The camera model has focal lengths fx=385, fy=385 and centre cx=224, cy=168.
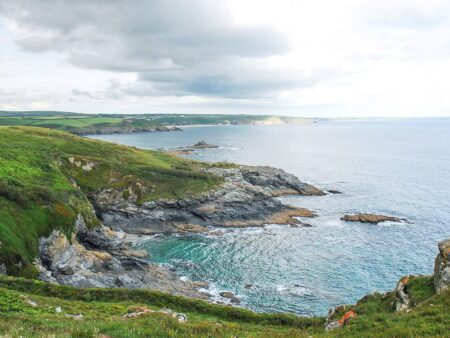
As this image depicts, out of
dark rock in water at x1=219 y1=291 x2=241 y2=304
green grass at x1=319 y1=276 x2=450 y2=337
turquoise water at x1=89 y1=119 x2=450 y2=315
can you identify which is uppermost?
green grass at x1=319 y1=276 x2=450 y2=337

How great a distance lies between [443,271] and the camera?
848 inches

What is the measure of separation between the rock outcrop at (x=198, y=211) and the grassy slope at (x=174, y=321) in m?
46.7

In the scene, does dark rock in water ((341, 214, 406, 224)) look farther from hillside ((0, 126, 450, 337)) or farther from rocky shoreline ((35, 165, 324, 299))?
hillside ((0, 126, 450, 337))

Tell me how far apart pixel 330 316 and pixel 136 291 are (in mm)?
19687

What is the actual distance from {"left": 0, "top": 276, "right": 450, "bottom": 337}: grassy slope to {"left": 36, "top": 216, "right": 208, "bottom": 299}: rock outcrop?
615 inches

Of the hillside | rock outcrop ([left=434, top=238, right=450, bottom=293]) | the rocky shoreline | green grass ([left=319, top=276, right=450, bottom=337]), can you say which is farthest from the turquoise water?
green grass ([left=319, top=276, right=450, bottom=337])

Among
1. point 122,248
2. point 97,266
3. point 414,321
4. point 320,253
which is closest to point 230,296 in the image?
point 97,266

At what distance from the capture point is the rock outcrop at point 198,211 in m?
84.1

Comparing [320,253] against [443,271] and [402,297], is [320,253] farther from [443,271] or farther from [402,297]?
[443,271]

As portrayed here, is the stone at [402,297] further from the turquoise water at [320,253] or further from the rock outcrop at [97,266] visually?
the rock outcrop at [97,266]

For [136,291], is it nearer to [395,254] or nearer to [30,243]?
[30,243]

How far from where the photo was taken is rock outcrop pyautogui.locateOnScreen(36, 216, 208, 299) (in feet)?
168

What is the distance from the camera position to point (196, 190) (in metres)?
95.5

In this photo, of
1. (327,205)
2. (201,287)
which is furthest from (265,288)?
(327,205)
